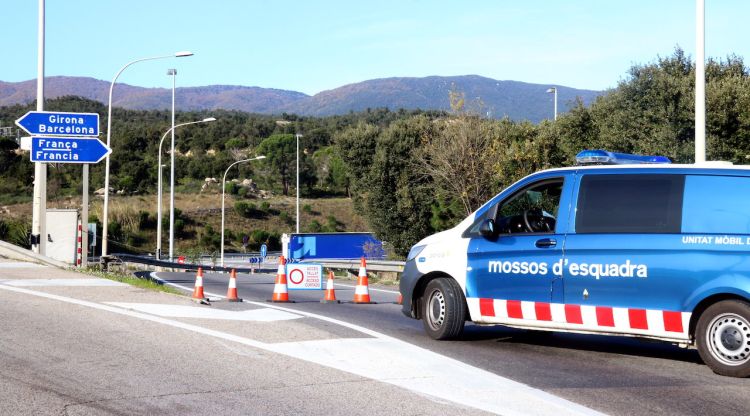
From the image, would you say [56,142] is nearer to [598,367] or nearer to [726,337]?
[598,367]

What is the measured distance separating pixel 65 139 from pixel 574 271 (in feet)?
50.4

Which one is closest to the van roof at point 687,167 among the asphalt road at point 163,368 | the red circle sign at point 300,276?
the asphalt road at point 163,368

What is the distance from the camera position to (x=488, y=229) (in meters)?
10.4

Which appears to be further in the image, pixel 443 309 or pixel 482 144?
pixel 482 144

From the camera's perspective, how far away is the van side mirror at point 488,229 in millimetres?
10359

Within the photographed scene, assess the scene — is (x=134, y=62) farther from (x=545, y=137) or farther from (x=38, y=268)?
(x=38, y=268)

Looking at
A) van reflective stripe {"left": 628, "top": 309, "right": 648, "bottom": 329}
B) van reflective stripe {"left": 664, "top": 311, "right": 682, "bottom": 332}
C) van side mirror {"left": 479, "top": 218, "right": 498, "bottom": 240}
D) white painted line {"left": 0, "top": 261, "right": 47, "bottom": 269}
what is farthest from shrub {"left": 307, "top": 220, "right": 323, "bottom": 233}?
van reflective stripe {"left": 664, "top": 311, "right": 682, "bottom": 332}

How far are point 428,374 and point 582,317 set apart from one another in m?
2.05

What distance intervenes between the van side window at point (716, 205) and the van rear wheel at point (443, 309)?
2823 mm

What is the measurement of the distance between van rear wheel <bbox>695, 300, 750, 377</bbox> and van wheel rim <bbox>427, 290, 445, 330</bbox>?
304cm

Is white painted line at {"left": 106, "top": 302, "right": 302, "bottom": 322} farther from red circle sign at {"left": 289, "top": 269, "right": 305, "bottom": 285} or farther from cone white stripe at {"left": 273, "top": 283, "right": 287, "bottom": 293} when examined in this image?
red circle sign at {"left": 289, "top": 269, "right": 305, "bottom": 285}

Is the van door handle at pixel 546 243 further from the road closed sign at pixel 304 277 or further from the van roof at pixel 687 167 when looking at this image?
the road closed sign at pixel 304 277

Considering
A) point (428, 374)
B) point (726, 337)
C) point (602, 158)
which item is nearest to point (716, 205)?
point (726, 337)

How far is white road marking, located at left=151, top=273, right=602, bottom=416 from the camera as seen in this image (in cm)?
725
